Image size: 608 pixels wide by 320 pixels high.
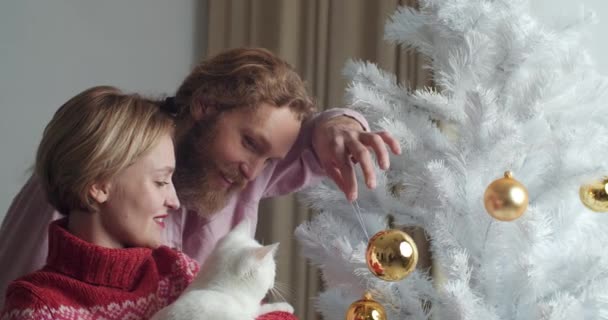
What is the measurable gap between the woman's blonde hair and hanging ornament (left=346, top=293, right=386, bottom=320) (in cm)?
40

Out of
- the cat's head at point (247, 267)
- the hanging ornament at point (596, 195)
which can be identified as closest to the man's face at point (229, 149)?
the cat's head at point (247, 267)

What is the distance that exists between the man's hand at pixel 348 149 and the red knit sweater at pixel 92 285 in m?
0.24

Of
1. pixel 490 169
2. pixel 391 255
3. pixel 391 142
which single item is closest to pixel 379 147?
pixel 391 142

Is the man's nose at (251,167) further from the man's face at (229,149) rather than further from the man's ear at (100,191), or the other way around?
the man's ear at (100,191)

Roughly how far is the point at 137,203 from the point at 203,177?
29 cm

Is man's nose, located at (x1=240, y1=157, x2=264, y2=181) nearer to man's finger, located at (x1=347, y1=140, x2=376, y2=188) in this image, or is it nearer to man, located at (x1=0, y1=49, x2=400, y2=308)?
man, located at (x1=0, y1=49, x2=400, y2=308)

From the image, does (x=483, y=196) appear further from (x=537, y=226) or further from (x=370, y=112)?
(x=370, y=112)

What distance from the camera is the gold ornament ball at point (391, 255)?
43.2 inches

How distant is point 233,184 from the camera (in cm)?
125

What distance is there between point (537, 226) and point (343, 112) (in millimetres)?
343

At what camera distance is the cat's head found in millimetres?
849

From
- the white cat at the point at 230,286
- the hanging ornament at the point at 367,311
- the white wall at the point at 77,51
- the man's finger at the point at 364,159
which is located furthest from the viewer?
the white wall at the point at 77,51

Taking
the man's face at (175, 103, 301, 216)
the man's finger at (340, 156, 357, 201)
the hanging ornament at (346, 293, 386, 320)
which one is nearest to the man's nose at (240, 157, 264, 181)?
the man's face at (175, 103, 301, 216)

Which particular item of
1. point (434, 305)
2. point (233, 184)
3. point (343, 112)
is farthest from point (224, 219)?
point (434, 305)
